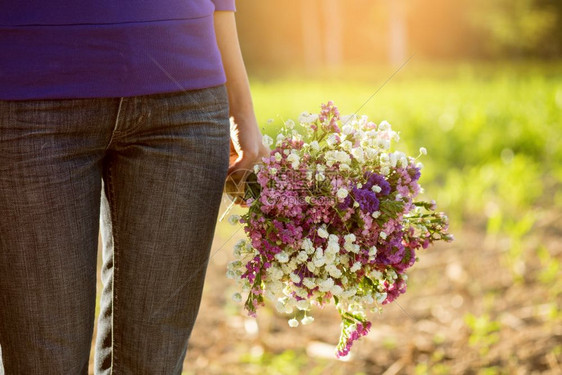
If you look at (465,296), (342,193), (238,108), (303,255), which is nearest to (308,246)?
(303,255)

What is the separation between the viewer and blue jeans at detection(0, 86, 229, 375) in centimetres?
117

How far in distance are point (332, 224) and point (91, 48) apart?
1.86 feet

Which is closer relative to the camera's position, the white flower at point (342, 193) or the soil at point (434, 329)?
the white flower at point (342, 193)

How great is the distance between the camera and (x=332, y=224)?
139cm

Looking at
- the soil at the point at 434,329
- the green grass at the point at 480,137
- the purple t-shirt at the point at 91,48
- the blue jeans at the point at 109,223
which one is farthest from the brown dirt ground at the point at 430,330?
the purple t-shirt at the point at 91,48

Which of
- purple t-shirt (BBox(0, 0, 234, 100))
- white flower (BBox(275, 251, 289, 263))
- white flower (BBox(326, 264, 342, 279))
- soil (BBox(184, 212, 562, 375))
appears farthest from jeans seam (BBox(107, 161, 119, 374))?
soil (BBox(184, 212, 562, 375))

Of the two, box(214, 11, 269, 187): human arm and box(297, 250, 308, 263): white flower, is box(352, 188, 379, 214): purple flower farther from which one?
box(214, 11, 269, 187): human arm

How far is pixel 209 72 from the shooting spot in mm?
1329

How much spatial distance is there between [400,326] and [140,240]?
1.98 meters

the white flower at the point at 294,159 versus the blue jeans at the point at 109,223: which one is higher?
the white flower at the point at 294,159

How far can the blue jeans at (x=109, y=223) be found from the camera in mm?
1172

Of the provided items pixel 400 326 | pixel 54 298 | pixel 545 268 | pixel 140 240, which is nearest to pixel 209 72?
pixel 140 240

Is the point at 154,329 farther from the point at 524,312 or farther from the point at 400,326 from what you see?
the point at 524,312

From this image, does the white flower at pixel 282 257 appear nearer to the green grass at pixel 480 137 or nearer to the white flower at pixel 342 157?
the white flower at pixel 342 157
